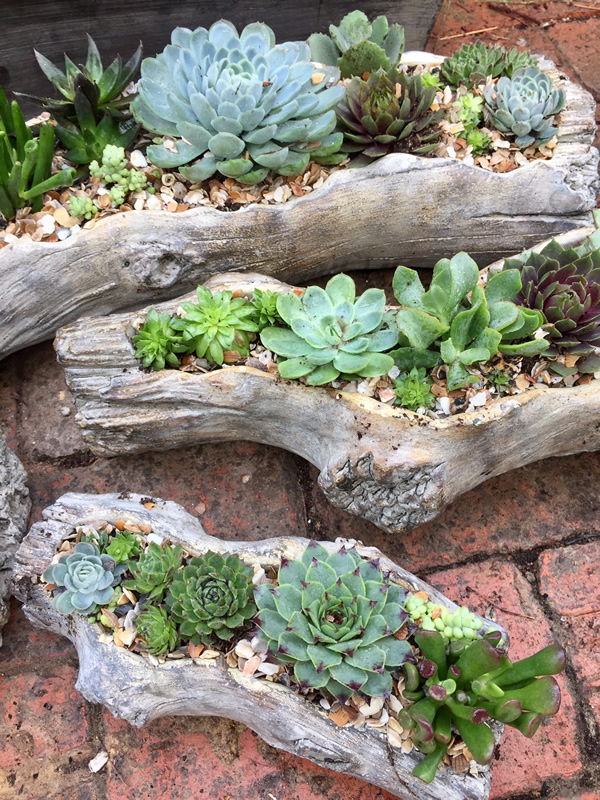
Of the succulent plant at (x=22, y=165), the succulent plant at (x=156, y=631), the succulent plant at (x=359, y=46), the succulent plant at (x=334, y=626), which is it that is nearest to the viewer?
the succulent plant at (x=334, y=626)

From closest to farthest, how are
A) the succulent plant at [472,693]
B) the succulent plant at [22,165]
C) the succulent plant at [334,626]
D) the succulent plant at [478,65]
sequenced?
the succulent plant at [472,693] → the succulent plant at [334,626] → the succulent plant at [22,165] → the succulent plant at [478,65]

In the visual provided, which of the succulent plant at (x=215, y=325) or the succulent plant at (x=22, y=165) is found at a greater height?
the succulent plant at (x=22, y=165)

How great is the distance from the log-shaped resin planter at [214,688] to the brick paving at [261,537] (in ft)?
0.69

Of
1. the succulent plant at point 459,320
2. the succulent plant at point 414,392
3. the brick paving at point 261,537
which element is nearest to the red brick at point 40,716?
the brick paving at point 261,537

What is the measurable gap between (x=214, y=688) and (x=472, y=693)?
62cm

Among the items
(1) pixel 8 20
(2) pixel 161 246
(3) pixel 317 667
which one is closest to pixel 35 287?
(2) pixel 161 246

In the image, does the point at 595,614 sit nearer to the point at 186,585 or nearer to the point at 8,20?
the point at 186,585

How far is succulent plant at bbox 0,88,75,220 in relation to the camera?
83.9 inches

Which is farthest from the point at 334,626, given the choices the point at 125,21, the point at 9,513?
the point at 125,21

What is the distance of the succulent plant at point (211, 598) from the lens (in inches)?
66.8

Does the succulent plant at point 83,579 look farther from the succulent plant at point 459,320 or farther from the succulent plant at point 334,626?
the succulent plant at point 459,320

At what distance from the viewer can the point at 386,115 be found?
2.23 meters

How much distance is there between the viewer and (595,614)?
213 cm

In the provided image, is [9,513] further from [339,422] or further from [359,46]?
[359,46]
